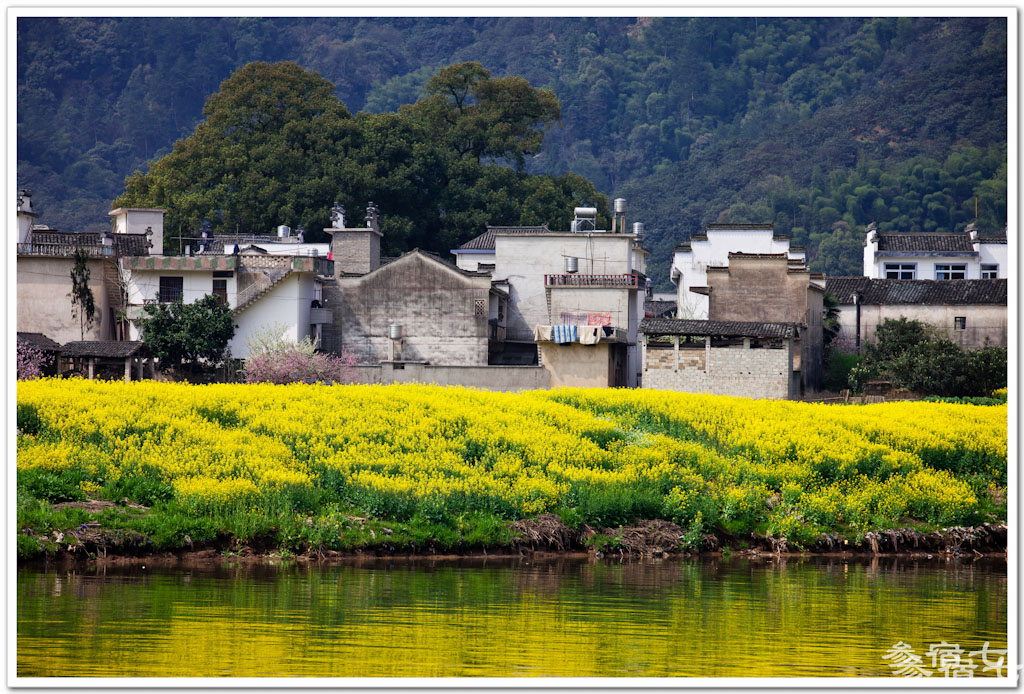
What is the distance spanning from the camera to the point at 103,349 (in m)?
49.2

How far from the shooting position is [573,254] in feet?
195

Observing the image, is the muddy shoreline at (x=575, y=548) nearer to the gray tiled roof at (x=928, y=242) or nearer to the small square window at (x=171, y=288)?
the small square window at (x=171, y=288)

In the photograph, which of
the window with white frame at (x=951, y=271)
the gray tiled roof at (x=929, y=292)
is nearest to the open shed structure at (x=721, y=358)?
the gray tiled roof at (x=929, y=292)

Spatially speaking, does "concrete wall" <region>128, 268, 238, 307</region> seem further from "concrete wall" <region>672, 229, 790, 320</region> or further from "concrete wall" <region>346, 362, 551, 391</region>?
"concrete wall" <region>672, 229, 790, 320</region>

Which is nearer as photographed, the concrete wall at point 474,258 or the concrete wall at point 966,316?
the concrete wall at point 966,316

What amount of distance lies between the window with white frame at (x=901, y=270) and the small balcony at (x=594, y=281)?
89.8 ft

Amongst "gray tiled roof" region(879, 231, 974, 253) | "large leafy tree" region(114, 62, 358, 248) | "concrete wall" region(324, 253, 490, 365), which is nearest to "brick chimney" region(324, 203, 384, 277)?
"concrete wall" region(324, 253, 490, 365)

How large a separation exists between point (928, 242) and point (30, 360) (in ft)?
179

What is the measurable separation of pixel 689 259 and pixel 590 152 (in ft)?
242

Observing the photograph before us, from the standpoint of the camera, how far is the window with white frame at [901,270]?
77.9m

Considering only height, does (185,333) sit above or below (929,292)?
below

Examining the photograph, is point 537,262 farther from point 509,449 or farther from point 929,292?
point 509,449

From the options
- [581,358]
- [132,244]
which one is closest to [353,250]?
[132,244]

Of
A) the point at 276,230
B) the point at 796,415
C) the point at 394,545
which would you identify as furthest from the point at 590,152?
the point at 394,545
